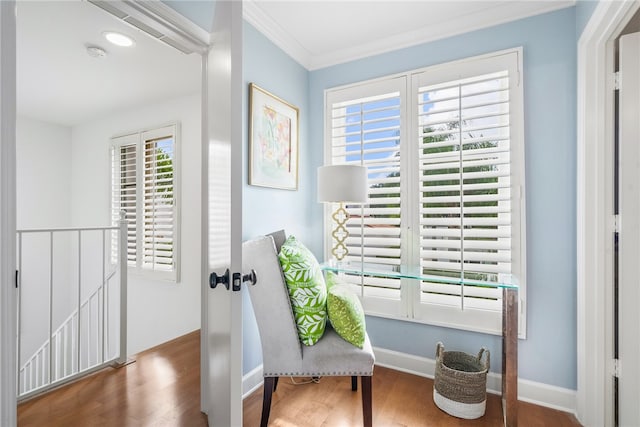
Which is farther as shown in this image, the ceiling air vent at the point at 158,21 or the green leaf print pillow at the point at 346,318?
the green leaf print pillow at the point at 346,318

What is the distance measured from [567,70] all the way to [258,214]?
2.16m

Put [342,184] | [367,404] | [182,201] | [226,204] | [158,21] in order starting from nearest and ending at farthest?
[226,204]
[158,21]
[367,404]
[342,184]
[182,201]

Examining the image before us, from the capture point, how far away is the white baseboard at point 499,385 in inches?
73.9

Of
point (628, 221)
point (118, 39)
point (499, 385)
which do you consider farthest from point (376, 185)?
point (118, 39)

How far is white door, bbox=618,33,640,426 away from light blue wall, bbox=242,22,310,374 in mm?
1926

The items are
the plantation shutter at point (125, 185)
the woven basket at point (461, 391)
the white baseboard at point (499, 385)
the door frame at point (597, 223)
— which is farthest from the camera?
the plantation shutter at point (125, 185)

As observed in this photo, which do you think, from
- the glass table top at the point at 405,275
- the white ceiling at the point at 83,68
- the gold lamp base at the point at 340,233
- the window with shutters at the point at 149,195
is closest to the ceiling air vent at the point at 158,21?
the white ceiling at the point at 83,68

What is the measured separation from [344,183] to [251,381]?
57.5 inches

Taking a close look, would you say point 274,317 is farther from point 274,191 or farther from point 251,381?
point 274,191

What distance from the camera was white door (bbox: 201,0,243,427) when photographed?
104 cm

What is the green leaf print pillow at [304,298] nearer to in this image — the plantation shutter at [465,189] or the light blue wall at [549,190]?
the plantation shutter at [465,189]

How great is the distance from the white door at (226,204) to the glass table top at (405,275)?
1017 mm

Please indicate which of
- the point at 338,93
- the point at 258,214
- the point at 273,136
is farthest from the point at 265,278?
the point at 338,93

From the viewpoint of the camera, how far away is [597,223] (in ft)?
5.49
